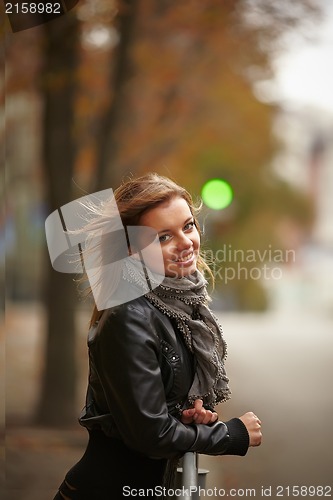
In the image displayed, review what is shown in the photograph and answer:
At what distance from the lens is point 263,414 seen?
4.25m

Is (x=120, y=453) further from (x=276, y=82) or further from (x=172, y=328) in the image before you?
(x=276, y=82)

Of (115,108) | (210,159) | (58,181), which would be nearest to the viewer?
(58,181)

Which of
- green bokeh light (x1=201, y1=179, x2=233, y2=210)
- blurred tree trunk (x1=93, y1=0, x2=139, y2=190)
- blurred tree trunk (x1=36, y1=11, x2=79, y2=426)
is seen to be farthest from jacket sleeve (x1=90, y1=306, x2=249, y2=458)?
blurred tree trunk (x1=93, y1=0, x2=139, y2=190)

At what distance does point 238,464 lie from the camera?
3.75 meters

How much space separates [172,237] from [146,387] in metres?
0.30

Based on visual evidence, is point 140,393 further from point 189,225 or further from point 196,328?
point 189,225

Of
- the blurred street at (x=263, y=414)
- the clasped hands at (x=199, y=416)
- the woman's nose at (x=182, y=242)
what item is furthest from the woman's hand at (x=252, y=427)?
the blurred street at (x=263, y=414)

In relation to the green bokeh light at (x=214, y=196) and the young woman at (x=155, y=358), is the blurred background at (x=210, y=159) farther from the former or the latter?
the young woman at (x=155, y=358)

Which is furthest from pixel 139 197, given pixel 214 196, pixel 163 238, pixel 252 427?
pixel 214 196

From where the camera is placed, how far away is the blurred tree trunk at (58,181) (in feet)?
17.0

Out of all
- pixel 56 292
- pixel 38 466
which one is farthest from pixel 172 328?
pixel 56 292

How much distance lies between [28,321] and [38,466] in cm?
642

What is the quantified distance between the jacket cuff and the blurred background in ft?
6.61

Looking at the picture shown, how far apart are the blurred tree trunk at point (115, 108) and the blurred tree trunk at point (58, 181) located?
0.26 m
